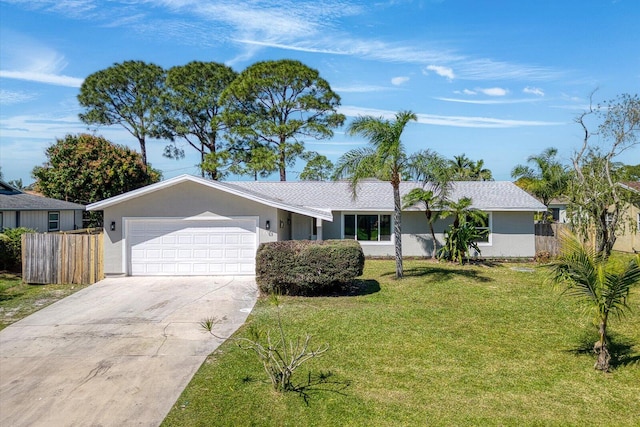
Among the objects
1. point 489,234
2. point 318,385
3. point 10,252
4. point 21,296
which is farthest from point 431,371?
point 10,252

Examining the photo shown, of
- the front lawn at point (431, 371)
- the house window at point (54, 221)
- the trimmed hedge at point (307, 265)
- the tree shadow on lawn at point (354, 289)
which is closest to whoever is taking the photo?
the front lawn at point (431, 371)

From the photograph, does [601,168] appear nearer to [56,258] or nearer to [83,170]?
[56,258]

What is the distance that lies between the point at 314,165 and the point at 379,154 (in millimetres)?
20784

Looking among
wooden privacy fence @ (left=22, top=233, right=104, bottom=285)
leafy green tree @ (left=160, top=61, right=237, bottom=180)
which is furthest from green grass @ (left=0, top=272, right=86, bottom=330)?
leafy green tree @ (left=160, top=61, right=237, bottom=180)

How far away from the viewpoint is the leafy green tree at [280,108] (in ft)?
110

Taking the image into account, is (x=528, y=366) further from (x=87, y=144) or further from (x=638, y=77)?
(x=87, y=144)

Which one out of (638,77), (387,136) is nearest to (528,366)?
(387,136)

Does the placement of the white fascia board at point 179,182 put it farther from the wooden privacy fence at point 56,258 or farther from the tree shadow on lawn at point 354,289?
the tree shadow on lawn at point 354,289

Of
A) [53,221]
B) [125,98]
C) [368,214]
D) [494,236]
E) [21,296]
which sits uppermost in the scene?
[125,98]

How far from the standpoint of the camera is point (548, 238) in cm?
1970

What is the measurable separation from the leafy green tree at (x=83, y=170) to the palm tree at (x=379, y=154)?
23067mm

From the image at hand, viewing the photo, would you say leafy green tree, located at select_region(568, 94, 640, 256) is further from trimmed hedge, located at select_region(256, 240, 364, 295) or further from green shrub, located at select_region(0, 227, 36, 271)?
green shrub, located at select_region(0, 227, 36, 271)

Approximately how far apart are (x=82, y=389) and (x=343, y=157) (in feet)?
32.8

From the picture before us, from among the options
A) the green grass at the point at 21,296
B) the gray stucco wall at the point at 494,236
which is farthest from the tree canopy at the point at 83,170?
the gray stucco wall at the point at 494,236
